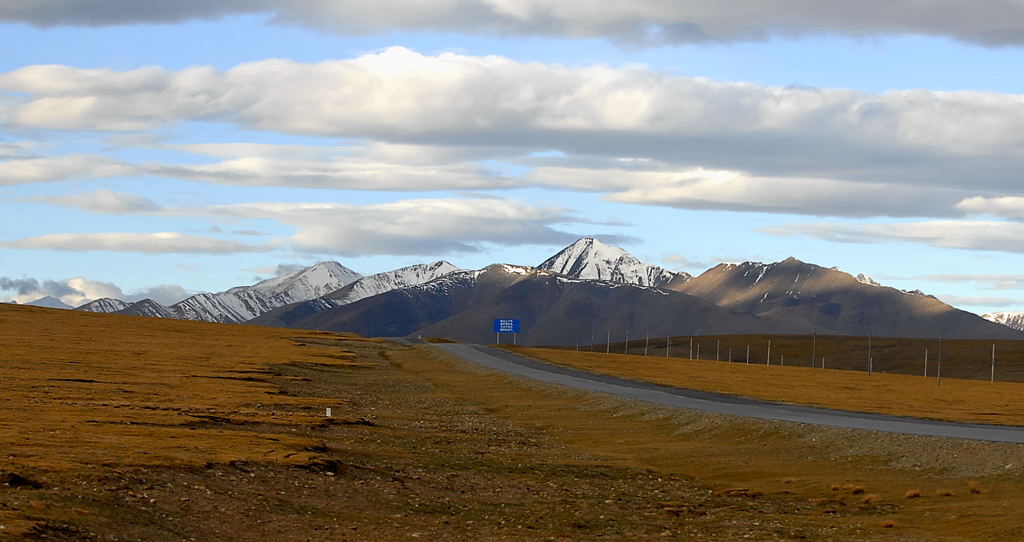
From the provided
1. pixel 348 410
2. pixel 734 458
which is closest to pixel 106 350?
pixel 348 410

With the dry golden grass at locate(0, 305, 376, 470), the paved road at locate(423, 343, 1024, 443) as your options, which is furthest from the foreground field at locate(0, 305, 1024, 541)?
the paved road at locate(423, 343, 1024, 443)

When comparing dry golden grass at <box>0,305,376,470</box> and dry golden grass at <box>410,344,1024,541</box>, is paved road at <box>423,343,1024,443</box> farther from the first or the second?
dry golden grass at <box>0,305,376,470</box>

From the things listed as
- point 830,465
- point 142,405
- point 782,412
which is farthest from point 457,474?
point 782,412

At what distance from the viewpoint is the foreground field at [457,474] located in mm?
25578

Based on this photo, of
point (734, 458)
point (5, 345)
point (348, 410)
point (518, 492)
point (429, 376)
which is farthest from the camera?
point (5, 345)

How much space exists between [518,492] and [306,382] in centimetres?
5616

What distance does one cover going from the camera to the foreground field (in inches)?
1007

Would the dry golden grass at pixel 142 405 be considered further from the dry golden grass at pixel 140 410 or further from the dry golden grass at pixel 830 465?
the dry golden grass at pixel 830 465

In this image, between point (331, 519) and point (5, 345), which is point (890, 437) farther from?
point (5, 345)

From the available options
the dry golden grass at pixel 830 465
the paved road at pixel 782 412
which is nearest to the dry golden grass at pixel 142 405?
the dry golden grass at pixel 830 465

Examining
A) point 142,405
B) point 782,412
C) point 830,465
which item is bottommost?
point 142,405

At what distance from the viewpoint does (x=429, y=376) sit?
10288cm

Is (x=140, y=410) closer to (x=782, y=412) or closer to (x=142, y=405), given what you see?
(x=142, y=405)

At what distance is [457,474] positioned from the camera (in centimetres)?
3525
